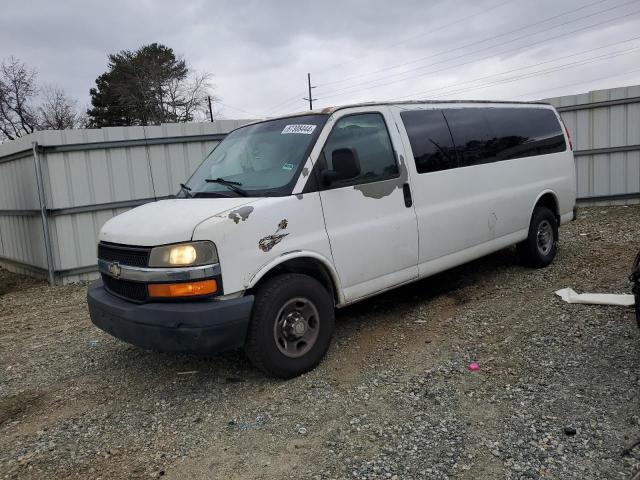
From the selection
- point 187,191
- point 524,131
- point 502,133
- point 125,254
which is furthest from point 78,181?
point 524,131

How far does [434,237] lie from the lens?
5141 millimetres

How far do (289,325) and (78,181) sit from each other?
234 inches

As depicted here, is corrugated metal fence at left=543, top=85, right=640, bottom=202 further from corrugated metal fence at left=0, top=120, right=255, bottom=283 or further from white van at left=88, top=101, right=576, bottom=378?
corrugated metal fence at left=0, top=120, right=255, bottom=283

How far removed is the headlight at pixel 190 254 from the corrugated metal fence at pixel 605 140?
1075cm

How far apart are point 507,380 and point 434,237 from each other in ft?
5.41

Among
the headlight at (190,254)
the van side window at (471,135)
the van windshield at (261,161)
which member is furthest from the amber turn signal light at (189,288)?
the van side window at (471,135)

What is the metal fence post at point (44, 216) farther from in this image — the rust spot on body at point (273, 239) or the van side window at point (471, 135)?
the van side window at point (471, 135)

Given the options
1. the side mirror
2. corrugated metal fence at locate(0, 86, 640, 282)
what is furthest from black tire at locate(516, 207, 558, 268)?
corrugated metal fence at locate(0, 86, 640, 282)

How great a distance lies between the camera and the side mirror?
4.26 meters

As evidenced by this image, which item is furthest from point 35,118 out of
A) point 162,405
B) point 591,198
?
point 162,405

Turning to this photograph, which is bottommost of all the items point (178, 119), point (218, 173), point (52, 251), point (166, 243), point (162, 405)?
point (162, 405)

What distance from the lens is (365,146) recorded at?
4.67 meters

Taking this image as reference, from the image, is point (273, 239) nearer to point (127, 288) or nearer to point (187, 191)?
point (127, 288)

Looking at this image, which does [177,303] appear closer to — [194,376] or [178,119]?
[194,376]
